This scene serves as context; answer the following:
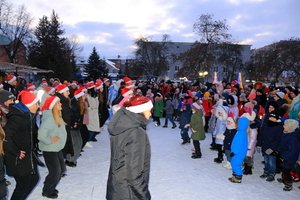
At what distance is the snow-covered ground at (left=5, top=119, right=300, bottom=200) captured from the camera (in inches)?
246

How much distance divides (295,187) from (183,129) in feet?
15.8

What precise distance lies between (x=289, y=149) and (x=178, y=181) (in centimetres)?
233

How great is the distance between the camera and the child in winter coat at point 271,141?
7.15 meters

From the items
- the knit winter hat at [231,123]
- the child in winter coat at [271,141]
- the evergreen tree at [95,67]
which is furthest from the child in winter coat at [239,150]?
the evergreen tree at [95,67]

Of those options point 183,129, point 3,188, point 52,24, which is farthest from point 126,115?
point 52,24

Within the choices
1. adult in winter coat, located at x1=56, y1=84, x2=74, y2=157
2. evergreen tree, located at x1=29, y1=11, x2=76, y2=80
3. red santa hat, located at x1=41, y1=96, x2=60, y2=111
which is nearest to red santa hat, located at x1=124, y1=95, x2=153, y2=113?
red santa hat, located at x1=41, y1=96, x2=60, y2=111

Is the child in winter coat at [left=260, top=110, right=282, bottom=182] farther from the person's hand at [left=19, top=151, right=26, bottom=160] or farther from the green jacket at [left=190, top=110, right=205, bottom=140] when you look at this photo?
the person's hand at [left=19, top=151, right=26, bottom=160]

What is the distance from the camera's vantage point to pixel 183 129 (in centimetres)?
1134

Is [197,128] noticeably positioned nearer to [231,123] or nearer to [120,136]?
[231,123]

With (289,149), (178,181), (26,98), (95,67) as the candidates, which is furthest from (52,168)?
(95,67)

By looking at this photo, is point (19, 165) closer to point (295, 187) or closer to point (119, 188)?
point (119, 188)

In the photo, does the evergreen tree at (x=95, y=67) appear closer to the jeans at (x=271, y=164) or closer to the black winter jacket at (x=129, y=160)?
the jeans at (x=271, y=164)

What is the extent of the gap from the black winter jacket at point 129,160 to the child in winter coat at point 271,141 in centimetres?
460

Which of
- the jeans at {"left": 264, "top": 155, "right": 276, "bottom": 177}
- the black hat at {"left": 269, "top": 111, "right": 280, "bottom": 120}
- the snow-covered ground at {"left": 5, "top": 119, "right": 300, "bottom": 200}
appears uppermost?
the black hat at {"left": 269, "top": 111, "right": 280, "bottom": 120}
